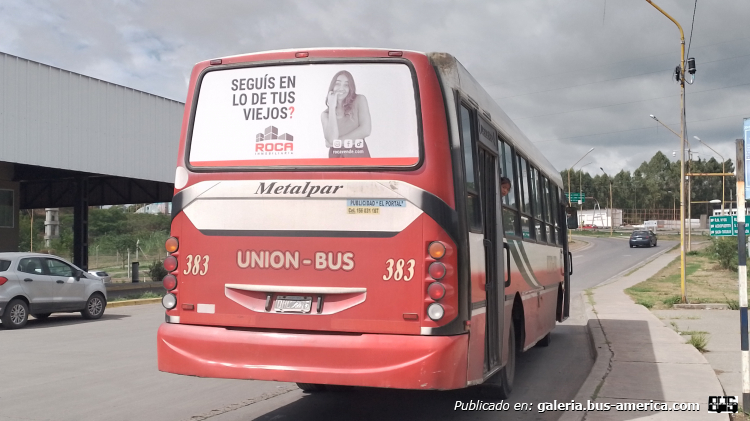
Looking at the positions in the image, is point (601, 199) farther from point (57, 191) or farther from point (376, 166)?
point (376, 166)

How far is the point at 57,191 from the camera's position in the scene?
3884 centimetres

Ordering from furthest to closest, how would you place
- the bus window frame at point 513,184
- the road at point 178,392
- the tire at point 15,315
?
1. the tire at point 15,315
2. the bus window frame at point 513,184
3. the road at point 178,392

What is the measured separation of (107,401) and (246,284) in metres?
3.18

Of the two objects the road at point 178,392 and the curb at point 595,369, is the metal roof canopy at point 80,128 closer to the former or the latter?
the road at point 178,392

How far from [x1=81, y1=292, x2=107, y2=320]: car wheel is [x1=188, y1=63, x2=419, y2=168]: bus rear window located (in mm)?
12976

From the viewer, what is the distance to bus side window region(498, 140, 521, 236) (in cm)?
797

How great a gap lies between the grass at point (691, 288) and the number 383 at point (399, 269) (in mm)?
16353

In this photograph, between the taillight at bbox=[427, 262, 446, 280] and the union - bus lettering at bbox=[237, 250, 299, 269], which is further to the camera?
the union - bus lettering at bbox=[237, 250, 299, 269]

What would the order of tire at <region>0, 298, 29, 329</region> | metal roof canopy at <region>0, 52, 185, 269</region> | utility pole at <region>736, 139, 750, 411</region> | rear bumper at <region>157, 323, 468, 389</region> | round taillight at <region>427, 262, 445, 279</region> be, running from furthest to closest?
metal roof canopy at <region>0, 52, 185, 269</region> → tire at <region>0, 298, 29, 329</region> → utility pole at <region>736, 139, 750, 411</region> → round taillight at <region>427, 262, 445, 279</region> → rear bumper at <region>157, 323, 468, 389</region>

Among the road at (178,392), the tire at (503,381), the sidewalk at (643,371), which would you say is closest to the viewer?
the sidewalk at (643,371)

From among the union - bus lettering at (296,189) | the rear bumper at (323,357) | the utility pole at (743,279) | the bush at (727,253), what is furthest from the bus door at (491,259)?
the bush at (727,253)

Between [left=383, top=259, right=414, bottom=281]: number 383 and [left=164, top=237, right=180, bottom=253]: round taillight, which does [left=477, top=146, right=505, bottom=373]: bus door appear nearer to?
[left=383, top=259, right=414, bottom=281]: number 383

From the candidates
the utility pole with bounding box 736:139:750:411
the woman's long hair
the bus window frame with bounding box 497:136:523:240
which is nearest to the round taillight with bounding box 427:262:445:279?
the woman's long hair

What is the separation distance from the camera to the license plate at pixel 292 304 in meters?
5.87
